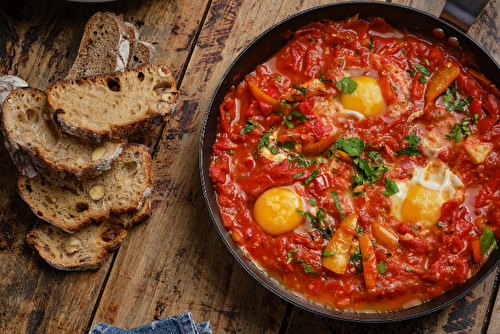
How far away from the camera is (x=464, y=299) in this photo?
3854mm

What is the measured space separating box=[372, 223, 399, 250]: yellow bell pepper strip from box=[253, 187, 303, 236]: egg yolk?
0.71 meters

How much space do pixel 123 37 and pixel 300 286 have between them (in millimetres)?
2948

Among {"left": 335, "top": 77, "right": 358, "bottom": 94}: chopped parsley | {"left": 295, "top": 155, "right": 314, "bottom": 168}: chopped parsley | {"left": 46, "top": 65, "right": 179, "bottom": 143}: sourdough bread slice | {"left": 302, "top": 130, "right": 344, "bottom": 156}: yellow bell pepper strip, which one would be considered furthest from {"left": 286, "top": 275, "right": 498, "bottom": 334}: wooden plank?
{"left": 46, "top": 65, "right": 179, "bottom": 143}: sourdough bread slice

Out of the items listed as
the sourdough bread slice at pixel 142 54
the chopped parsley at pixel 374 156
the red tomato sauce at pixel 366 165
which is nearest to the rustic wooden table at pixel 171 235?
the sourdough bread slice at pixel 142 54

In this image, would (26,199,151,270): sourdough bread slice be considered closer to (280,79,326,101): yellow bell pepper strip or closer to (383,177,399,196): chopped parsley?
(280,79,326,101): yellow bell pepper strip

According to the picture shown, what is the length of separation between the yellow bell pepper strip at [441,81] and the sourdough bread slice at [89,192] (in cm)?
283

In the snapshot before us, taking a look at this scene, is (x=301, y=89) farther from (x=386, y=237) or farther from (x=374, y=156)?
(x=386, y=237)

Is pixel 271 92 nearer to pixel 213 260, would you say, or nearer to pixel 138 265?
pixel 213 260

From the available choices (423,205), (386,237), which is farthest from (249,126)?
(423,205)

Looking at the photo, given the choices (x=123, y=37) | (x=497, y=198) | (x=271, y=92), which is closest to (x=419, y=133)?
(x=497, y=198)

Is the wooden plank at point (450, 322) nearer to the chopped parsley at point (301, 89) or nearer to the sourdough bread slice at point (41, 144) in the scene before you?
the chopped parsley at point (301, 89)

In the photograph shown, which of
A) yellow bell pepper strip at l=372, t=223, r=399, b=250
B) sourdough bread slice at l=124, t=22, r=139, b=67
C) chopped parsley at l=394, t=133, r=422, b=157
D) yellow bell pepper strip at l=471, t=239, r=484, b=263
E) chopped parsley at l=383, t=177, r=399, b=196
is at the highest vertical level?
chopped parsley at l=394, t=133, r=422, b=157

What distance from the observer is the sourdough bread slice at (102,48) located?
384 cm

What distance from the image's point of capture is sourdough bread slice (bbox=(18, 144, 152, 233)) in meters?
3.81
